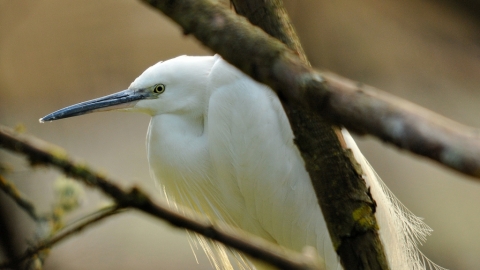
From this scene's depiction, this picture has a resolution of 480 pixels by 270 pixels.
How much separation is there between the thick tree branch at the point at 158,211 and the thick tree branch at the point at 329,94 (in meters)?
0.14

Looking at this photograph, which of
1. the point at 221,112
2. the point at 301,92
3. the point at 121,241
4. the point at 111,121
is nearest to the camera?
the point at 301,92

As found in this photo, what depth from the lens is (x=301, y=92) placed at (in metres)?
0.57

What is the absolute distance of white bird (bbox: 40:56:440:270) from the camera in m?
1.79

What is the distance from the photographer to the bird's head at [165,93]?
1857 millimetres

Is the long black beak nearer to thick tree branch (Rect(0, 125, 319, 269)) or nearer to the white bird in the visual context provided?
the white bird

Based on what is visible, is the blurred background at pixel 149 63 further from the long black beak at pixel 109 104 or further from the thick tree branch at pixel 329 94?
the thick tree branch at pixel 329 94

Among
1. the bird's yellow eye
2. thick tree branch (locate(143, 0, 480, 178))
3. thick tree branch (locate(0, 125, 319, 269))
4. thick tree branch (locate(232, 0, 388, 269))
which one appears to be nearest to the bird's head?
the bird's yellow eye

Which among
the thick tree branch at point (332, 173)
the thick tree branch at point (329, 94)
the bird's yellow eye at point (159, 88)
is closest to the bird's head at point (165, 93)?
the bird's yellow eye at point (159, 88)

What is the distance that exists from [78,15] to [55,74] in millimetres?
528

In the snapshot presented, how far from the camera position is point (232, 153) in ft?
5.94

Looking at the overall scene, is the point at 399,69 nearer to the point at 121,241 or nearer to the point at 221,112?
the point at 121,241

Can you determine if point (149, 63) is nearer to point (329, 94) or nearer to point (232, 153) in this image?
point (232, 153)

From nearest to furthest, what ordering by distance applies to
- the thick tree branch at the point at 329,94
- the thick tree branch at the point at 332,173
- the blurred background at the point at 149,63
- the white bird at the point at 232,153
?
the thick tree branch at the point at 329,94 → the thick tree branch at the point at 332,173 → the white bird at the point at 232,153 → the blurred background at the point at 149,63

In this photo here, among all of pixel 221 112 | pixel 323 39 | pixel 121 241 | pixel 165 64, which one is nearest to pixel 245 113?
pixel 221 112
